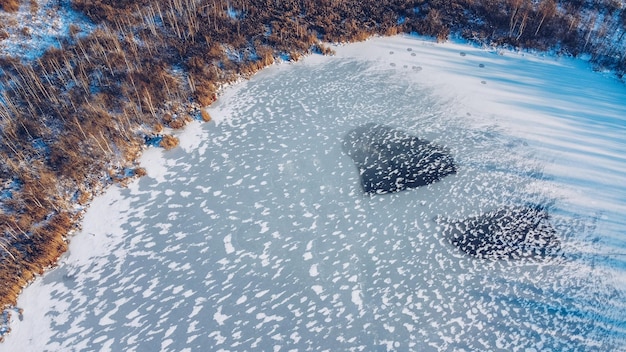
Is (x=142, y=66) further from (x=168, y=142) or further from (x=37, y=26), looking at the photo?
(x=37, y=26)

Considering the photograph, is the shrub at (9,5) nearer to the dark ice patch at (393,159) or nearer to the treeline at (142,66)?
the treeline at (142,66)

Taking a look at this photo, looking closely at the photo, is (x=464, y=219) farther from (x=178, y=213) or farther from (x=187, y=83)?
(x=187, y=83)

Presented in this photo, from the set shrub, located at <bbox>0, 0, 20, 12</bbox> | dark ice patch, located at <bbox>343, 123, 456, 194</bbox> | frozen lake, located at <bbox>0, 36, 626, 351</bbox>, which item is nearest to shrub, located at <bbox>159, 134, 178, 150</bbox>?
frozen lake, located at <bbox>0, 36, 626, 351</bbox>

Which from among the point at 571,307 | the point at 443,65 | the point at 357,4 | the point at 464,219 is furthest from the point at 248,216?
the point at 357,4

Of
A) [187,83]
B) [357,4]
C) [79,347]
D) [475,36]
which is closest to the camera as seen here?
[79,347]

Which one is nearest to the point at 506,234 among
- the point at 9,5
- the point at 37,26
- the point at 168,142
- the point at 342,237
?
the point at 342,237
